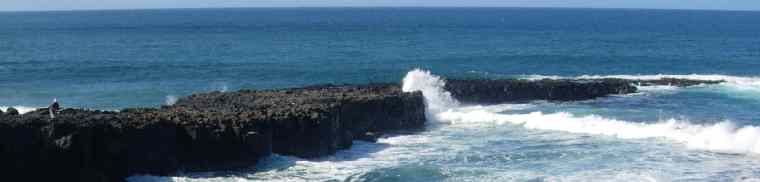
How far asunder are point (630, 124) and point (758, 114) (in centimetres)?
924

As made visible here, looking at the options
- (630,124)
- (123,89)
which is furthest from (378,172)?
(123,89)

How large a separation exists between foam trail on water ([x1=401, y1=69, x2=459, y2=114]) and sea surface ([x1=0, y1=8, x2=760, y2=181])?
8cm

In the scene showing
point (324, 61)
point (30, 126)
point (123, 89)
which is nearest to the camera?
point (30, 126)

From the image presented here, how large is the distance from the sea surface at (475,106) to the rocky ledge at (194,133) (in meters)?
0.71

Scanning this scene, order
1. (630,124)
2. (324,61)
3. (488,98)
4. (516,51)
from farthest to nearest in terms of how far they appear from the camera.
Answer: (516,51) < (324,61) < (488,98) < (630,124)

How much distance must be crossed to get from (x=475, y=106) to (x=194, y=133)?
21.6 meters

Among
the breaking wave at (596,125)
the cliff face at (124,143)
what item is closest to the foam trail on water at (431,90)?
the breaking wave at (596,125)

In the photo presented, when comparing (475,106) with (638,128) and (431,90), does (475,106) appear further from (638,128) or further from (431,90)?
(638,128)

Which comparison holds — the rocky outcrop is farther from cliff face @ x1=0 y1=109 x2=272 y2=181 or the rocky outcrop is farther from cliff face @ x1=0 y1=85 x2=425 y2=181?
cliff face @ x1=0 y1=109 x2=272 y2=181

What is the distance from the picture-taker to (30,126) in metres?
29.1

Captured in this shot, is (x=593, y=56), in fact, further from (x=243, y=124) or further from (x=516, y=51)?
(x=243, y=124)

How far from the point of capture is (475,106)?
50500 mm

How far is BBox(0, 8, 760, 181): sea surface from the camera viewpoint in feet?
108

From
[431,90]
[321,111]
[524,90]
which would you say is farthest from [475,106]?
[321,111]
